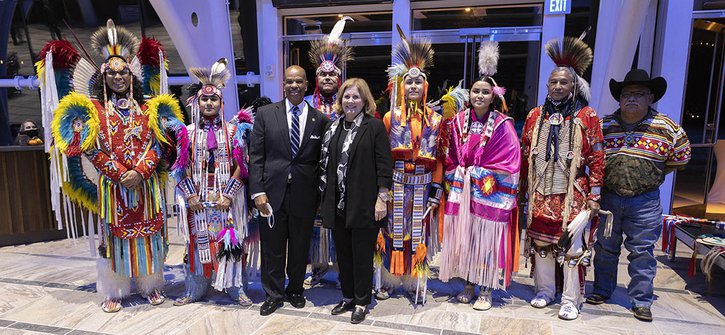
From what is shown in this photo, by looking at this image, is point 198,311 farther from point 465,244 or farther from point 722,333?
point 722,333

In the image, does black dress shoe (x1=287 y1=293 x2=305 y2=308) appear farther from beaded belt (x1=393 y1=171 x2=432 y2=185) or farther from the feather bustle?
the feather bustle

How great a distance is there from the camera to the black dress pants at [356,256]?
294cm

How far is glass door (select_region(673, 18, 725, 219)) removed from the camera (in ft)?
17.4

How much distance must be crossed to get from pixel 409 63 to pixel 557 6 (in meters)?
3.59

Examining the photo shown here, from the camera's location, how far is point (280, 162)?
2.99 metres

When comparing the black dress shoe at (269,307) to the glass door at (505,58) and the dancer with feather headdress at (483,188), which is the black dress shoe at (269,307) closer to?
the dancer with feather headdress at (483,188)

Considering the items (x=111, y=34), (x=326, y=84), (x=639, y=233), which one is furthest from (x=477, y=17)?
(x=111, y=34)

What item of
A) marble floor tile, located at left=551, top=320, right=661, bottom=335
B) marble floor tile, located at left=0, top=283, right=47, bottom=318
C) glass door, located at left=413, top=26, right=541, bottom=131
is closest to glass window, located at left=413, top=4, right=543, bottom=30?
glass door, located at left=413, top=26, right=541, bottom=131

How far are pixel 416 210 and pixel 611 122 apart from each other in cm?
151

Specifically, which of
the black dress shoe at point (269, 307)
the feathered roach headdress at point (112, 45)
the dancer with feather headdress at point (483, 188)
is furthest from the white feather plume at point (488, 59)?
the feathered roach headdress at point (112, 45)

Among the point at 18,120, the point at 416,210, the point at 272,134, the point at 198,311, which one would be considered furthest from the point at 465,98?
the point at 18,120

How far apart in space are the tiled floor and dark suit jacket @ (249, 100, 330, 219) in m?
0.78

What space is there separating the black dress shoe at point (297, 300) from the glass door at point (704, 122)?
4984 millimetres

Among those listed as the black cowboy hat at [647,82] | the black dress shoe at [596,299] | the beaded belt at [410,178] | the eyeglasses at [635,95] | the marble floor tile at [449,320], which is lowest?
the marble floor tile at [449,320]
